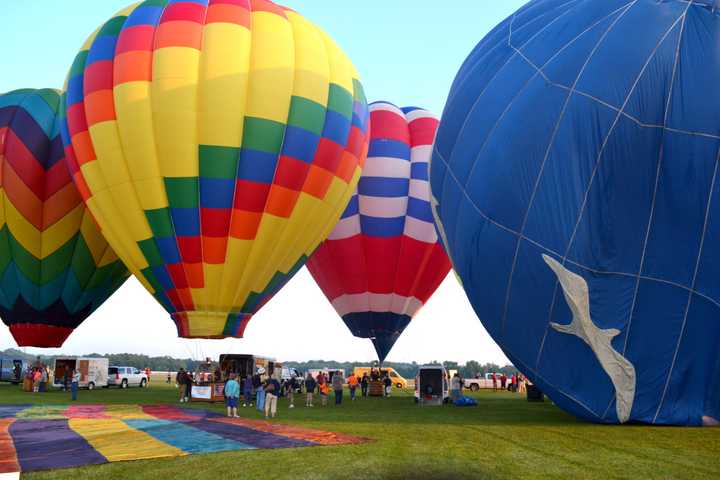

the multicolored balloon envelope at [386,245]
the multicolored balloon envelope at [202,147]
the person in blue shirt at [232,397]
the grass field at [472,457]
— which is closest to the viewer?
the grass field at [472,457]

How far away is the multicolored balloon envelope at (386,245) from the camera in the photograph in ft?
85.5

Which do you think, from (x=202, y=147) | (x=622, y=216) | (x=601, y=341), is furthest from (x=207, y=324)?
(x=622, y=216)

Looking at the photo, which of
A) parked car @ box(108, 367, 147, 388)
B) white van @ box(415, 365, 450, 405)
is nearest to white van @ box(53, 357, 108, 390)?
parked car @ box(108, 367, 147, 388)

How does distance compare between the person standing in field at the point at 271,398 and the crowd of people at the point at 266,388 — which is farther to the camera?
the crowd of people at the point at 266,388

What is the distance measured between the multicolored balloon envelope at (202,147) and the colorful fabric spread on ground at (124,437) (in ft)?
14.3

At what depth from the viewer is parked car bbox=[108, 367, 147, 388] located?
33006 mm

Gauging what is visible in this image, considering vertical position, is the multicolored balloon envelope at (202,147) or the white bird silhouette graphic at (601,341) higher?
the multicolored balloon envelope at (202,147)

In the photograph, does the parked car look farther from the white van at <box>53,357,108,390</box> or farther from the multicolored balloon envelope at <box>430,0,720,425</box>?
the multicolored balloon envelope at <box>430,0,720,425</box>

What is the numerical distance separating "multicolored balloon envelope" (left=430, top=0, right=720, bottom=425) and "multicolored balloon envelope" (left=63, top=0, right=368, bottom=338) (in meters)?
7.34

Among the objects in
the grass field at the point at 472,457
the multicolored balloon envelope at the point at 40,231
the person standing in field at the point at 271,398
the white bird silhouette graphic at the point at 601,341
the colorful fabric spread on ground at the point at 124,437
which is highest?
the multicolored balloon envelope at the point at 40,231

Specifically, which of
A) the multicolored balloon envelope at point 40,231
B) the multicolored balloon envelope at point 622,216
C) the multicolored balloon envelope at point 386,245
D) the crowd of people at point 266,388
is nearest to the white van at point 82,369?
the multicolored balloon envelope at point 40,231

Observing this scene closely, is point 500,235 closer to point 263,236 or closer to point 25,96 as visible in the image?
point 263,236

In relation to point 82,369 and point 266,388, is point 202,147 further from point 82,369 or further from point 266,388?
point 82,369

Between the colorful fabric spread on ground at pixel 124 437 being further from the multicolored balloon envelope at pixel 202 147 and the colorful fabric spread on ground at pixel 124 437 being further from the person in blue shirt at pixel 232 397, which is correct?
the multicolored balloon envelope at pixel 202 147
